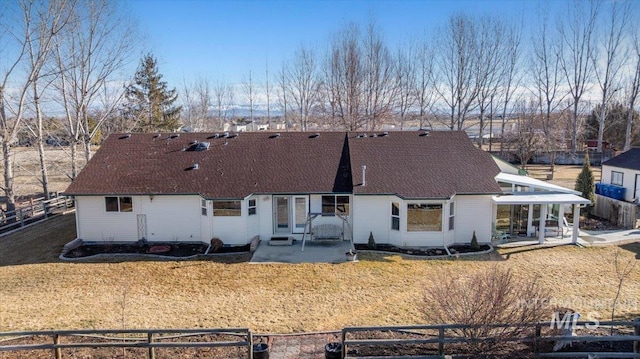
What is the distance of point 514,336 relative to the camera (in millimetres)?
8109

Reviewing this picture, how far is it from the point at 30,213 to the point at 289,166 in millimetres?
15126

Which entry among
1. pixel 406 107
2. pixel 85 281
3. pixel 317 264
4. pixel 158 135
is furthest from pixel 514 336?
pixel 406 107

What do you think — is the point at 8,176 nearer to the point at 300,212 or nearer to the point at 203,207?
the point at 203,207

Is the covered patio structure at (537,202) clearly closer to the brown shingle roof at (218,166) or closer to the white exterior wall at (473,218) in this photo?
the white exterior wall at (473,218)

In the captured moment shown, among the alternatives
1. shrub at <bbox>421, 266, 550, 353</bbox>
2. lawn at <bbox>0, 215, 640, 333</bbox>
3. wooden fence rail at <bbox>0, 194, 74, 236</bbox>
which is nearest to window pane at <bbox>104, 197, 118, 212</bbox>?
lawn at <bbox>0, 215, 640, 333</bbox>

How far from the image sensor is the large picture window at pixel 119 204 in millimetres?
18016

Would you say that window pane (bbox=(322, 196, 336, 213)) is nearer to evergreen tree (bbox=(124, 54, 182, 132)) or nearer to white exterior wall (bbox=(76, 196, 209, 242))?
white exterior wall (bbox=(76, 196, 209, 242))

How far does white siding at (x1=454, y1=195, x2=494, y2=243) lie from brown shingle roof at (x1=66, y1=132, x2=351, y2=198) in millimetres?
4889

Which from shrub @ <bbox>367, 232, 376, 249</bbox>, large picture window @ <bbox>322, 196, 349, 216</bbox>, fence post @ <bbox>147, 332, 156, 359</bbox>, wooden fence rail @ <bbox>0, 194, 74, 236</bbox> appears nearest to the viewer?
fence post @ <bbox>147, 332, 156, 359</bbox>

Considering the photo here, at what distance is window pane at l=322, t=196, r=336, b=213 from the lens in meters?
18.2

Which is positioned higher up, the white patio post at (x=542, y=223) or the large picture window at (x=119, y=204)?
the large picture window at (x=119, y=204)

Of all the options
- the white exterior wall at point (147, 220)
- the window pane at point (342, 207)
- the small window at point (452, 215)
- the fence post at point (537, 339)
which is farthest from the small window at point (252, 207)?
the fence post at point (537, 339)

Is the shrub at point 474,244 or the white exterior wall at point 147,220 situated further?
the white exterior wall at point 147,220

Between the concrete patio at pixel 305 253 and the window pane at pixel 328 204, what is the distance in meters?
1.42
